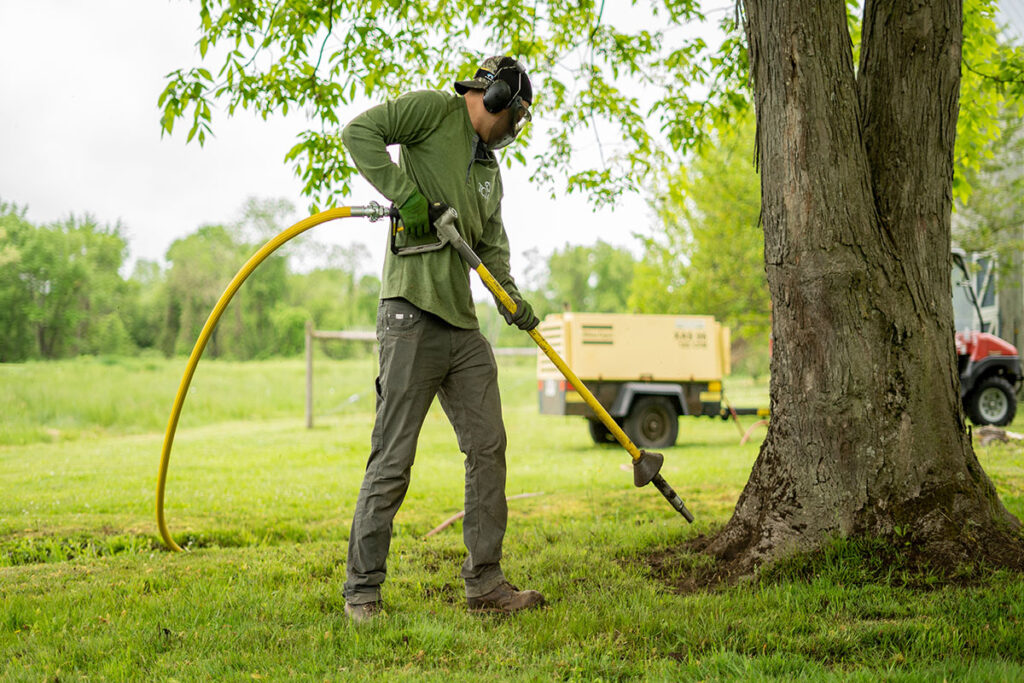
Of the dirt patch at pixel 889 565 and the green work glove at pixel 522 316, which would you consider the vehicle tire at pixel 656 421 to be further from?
the green work glove at pixel 522 316

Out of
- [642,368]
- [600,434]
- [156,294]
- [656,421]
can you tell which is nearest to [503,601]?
[642,368]

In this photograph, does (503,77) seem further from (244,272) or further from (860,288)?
(860,288)

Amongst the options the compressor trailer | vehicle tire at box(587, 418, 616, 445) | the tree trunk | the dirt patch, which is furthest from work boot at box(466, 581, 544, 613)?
vehicle tire at box(587, 418, 616, 445)

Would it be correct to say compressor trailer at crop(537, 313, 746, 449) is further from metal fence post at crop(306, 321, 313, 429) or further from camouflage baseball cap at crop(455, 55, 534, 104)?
camouflage baseball cap at crop(455, 55, 534, 104)

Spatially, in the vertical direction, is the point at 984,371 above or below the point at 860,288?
below

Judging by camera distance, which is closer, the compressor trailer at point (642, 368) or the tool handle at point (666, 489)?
the tool handle at point (666, 489)

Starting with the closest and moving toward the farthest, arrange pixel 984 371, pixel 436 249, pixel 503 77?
pixel 436 249 → pixel 503 77 → pixel 984 371

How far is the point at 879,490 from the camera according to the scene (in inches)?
138

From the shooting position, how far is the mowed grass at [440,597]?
8.52 feet

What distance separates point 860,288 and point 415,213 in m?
1.97

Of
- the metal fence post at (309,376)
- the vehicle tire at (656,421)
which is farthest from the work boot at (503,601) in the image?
the metal fence post at (309,376)

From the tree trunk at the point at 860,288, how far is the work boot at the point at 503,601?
0.99 m

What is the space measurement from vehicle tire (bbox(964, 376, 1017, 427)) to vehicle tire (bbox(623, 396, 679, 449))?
4.63 m

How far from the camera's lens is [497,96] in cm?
322
